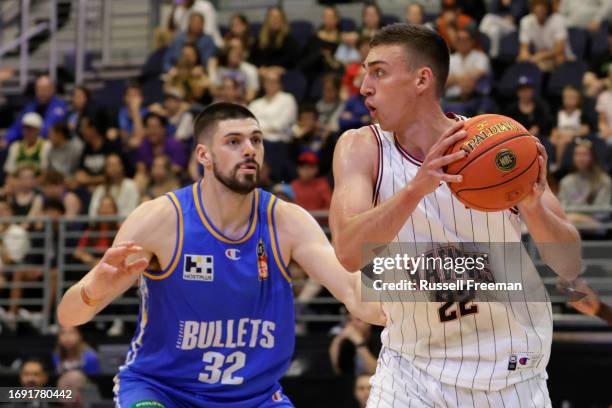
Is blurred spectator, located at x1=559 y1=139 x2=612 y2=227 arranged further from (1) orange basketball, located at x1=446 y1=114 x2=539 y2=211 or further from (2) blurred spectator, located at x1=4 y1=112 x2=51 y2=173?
(2) blurred spectator, located at x1=4 y1=112 x2=51 y2=173

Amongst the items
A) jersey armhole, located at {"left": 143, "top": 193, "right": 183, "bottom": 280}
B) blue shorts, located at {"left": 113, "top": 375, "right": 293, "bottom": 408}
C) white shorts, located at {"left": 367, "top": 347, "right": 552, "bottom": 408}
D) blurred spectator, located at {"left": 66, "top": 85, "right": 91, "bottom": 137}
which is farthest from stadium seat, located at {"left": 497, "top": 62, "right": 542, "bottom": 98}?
white shorts, located at {"left": 367, "top": 347, "right": 552, "bottom": 408}

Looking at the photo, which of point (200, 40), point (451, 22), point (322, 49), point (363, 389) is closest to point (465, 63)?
point (451, 22)

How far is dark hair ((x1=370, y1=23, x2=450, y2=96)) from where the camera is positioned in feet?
14.8

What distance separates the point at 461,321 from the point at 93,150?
9968 millimetres

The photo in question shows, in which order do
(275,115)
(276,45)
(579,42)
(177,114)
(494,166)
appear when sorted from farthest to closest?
(276,45) < (177,114) < (579,42) < (275,115) < (494,166)

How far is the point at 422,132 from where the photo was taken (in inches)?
181

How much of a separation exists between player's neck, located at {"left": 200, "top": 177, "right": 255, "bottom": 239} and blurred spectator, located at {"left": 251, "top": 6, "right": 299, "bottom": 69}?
877cm

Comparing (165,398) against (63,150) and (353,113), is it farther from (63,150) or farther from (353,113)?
(63,150)

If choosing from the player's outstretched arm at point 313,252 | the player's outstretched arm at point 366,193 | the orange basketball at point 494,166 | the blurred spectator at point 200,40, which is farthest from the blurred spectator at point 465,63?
the orange basketball at point 494,166

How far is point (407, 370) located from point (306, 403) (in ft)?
17.6

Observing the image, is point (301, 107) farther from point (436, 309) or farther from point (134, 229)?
point (436, 309)

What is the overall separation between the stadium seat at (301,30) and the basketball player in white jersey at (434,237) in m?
10.7

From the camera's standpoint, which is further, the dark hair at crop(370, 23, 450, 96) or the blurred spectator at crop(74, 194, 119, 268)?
the blurred spectator at crop(74, 194, 119, 268)

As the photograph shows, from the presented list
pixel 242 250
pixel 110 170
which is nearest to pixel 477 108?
pixel 110 170
